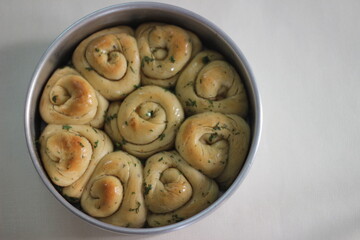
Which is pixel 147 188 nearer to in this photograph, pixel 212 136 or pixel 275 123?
pixel 212 136

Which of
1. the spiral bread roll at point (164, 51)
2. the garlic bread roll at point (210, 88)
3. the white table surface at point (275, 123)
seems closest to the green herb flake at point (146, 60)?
the spiral bread roll at point (164, 51)

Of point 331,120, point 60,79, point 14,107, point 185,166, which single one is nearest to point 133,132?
point 185,166

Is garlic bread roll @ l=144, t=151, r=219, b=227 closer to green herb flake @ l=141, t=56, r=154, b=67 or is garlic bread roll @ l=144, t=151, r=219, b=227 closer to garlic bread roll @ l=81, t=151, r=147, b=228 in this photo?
garlic bread roll @ l=81, t=151, r=147, b=228

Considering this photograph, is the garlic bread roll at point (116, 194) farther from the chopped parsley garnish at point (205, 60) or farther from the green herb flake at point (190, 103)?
A: the chopped parsley garnish at point (205, 60)

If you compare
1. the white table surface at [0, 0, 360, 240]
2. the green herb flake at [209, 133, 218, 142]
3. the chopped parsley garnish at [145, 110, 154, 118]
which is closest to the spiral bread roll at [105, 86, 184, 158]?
the chopped parsley garnish at [145, 110, 154, 118]

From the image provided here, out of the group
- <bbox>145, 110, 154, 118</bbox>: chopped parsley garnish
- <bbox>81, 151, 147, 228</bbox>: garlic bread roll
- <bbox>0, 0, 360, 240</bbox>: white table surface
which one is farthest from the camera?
<bbox>0, 0, 360, 240</bbox>: white table surface

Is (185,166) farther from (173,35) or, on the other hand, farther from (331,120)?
(331,120)
